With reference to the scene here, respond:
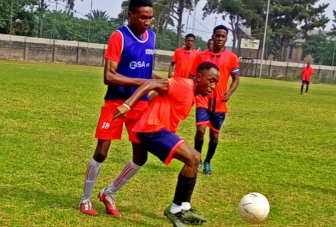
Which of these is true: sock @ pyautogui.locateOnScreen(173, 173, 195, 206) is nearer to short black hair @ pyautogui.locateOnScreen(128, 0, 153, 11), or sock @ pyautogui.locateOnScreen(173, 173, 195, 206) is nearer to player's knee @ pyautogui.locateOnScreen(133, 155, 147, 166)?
player's knee @ pyautogui.locateOnScreen(133, 155, 147, 166)

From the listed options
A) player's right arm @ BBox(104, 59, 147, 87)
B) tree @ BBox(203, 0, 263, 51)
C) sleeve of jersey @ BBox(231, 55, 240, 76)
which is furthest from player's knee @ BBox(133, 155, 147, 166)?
tree @ BBox(203, 0, 263, 51)

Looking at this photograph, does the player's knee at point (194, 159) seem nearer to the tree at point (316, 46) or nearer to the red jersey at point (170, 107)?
the red jersey at point (170, 107)

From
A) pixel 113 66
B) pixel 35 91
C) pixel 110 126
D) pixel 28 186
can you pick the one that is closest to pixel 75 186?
pixel 28 186

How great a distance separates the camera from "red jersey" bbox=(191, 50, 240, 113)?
7.47 meters

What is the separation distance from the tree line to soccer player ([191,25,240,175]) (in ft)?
145

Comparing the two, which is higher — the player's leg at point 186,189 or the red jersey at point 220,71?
the red jersey at point 220,71

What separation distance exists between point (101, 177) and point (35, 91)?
36.9 feet

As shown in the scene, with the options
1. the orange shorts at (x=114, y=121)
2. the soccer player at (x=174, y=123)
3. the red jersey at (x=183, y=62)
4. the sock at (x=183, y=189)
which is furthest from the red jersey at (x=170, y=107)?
the red jersey at (x=183, y=62)

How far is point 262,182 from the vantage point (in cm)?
713

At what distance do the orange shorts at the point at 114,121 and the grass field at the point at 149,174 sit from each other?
0.85m

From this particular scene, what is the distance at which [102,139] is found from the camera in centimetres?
505

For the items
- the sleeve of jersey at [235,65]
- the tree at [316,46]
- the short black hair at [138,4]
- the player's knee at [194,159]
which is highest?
the tree at [316,46]

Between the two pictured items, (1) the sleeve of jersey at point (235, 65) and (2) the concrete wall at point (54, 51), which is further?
(2) the concrete wall at point (54, 51)

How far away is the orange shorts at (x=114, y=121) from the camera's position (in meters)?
5.03
